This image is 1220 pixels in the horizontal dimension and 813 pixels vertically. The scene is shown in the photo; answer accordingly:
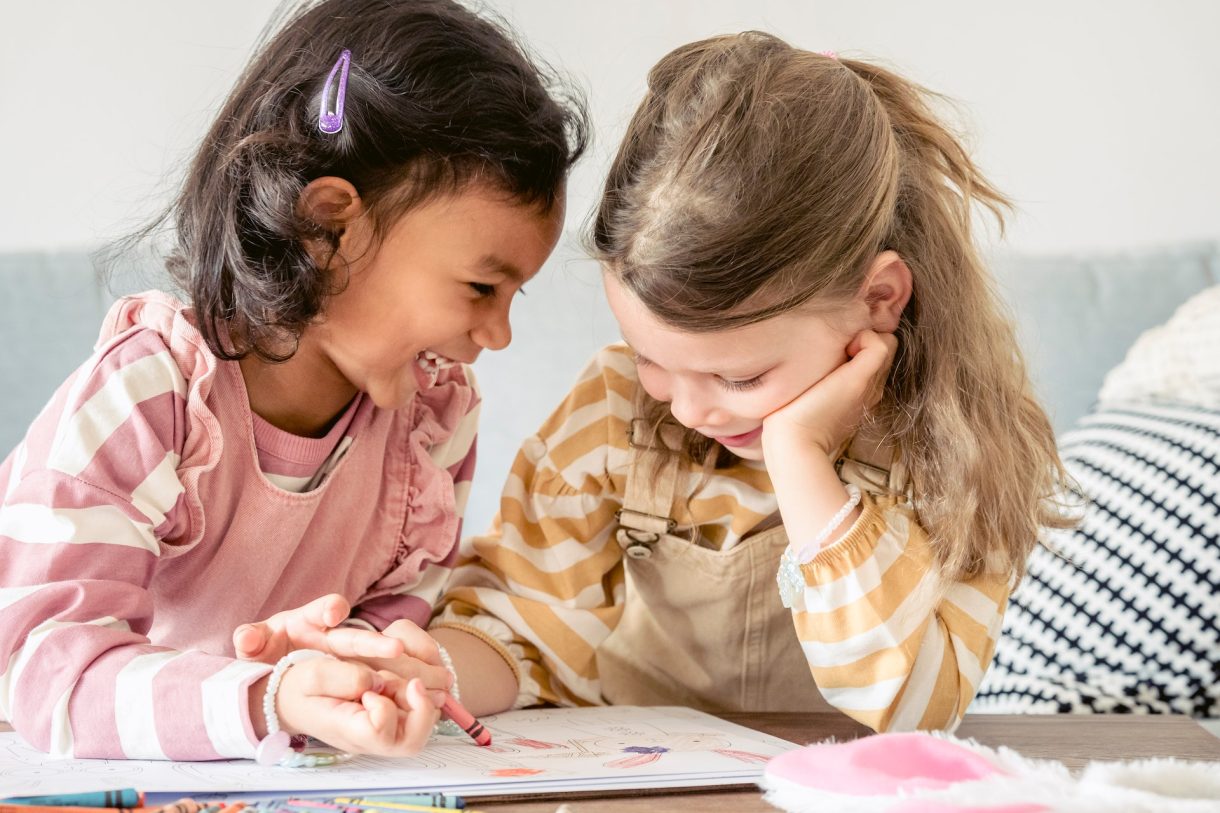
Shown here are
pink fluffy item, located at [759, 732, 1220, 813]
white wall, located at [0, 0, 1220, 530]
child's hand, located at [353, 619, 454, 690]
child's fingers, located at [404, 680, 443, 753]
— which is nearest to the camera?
pink fluffy item, located at [759, 732, 1220, 813]

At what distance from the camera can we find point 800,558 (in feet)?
2.77

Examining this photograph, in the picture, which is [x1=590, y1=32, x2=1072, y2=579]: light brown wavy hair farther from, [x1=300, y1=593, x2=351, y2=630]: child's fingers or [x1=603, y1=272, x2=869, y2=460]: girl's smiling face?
[x1=300, y1=593, x2=351, y2=630]: child's fingers

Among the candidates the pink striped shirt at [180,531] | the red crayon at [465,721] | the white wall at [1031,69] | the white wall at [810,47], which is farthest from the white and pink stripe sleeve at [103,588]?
the white wall at [1031,69]

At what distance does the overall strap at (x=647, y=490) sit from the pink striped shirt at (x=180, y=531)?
15cm

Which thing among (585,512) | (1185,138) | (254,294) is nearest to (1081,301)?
(1185,138)

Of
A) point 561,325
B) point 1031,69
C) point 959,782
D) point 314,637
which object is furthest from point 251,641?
point 1031,69

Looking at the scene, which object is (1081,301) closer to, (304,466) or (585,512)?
(585,512)

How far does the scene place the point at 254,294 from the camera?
2.76ft

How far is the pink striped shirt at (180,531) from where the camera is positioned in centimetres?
69

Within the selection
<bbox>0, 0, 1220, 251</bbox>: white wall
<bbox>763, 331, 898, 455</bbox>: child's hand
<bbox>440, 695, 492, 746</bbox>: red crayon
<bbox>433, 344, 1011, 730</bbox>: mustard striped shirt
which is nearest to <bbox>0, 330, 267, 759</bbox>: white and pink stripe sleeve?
<bbox>440, 695, 492, 746</bbox>: red crayon

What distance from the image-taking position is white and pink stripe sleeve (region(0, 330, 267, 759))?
0.68 m

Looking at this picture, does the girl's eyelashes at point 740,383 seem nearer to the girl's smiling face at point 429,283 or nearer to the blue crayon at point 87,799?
the girl's smiling face at point 429,283

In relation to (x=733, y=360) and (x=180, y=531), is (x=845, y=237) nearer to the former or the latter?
(x=733, y=360)

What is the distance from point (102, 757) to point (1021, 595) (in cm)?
96
